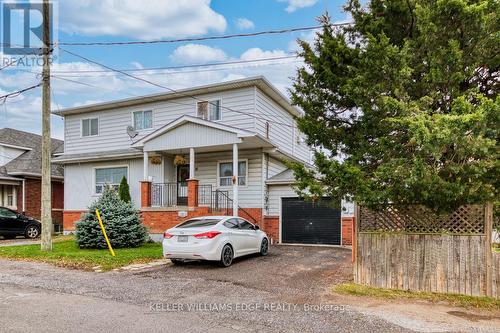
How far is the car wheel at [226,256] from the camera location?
10.6 m

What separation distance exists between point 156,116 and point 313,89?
12193 millimetres

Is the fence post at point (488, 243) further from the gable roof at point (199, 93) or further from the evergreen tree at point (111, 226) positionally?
the evergreen tree at point (111, 226)

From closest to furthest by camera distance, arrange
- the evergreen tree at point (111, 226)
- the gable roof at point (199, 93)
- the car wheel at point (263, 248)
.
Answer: the car wheel at point (263, 248) → the evergreen tree at point (111, 226) → the gable roof at point (199, 93)

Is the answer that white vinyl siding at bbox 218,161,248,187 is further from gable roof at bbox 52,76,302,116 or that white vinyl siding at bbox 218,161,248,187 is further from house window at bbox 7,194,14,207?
house window at bbox 7,194,14,207

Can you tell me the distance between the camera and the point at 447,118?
252 inches

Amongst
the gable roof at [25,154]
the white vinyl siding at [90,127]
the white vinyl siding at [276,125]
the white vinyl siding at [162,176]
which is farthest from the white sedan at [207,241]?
the gable roof at [25,154]

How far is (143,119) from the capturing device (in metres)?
20.0

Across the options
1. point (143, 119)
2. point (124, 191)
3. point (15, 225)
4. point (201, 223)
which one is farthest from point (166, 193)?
point (15, 225)

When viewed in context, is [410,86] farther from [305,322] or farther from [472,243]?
[305,322]

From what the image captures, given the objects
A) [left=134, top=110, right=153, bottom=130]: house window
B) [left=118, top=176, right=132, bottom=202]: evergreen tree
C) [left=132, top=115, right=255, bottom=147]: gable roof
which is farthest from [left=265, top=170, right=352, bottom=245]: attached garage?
[left=134, top=110, right=153, bottom=130]: house window

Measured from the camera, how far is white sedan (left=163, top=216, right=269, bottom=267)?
1035cm

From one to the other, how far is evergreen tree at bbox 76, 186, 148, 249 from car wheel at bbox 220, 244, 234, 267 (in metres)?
5.41

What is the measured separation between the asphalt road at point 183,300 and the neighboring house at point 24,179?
45.9ft

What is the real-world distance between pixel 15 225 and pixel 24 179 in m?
5.66
